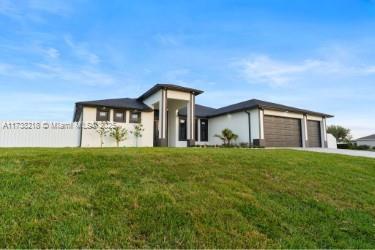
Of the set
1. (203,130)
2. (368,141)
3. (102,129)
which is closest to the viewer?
(102,129)

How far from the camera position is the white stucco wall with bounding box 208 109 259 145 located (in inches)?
720

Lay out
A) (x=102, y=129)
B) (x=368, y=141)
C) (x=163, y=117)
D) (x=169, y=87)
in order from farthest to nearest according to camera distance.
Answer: (x=368, y=141) < (x=169, y=87) < (x=163, y=117) < (x=102, y=129)

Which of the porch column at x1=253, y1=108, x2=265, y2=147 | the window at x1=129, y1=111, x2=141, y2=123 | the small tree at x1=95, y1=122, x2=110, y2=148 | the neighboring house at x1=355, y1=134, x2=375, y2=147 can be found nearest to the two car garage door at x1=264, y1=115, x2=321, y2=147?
the porch column at x1=253, y1=108, x2=265, y2=147

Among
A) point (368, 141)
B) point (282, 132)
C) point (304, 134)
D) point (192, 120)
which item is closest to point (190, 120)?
point (192, 120)

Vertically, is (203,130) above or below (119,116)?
below

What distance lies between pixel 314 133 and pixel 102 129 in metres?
18.3

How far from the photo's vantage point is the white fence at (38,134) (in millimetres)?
13406

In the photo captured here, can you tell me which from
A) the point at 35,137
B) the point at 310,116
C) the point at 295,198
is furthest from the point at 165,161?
the point at 310,116

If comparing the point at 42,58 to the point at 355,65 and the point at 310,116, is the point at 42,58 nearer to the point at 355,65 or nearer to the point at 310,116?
the point at 355,65

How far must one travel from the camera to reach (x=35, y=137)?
1399 centimetres

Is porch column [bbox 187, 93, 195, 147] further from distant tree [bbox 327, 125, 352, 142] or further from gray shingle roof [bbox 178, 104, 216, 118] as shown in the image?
distant tree [bbox 327, 125, 352, 142]

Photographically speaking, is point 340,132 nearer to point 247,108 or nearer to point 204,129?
point 204,129

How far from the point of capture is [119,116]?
17219mm

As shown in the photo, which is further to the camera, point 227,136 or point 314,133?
point 314,133
